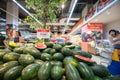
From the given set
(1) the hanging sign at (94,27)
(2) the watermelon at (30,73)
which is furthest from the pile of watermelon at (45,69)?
(1) the hanging sign at (94,27)

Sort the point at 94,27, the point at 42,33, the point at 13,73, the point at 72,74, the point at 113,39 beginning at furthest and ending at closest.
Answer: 1. the point at 94,27
2. the point at 113,39
3. the point at 42,33
4. the point at 13,73
5. the point at 72,74

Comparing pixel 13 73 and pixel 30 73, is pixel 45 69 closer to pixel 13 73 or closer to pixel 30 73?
pixel 30 73

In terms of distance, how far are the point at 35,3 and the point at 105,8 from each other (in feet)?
11.2

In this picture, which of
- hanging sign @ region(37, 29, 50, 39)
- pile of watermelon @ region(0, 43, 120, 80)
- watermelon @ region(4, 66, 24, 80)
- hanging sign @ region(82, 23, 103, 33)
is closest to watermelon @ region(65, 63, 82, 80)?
pile of watermelon @ region(0, 43, 120, 80)

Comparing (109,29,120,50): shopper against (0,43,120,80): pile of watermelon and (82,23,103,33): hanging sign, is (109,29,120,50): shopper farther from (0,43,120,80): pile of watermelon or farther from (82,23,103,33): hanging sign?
(82,23,103,33): hanging sign

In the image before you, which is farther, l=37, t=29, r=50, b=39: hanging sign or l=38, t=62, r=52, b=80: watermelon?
l=37, t=29, r=50, b=39: hanging sign

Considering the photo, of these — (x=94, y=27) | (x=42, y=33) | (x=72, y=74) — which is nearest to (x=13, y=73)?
(x=72, y=74)

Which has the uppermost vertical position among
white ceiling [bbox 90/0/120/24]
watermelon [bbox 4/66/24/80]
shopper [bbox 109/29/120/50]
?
white ceiling [bbox 90/0/120/24]

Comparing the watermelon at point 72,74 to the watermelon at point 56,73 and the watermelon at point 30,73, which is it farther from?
the watermelon at point 30,73

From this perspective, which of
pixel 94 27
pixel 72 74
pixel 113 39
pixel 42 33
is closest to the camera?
pixel 72 74

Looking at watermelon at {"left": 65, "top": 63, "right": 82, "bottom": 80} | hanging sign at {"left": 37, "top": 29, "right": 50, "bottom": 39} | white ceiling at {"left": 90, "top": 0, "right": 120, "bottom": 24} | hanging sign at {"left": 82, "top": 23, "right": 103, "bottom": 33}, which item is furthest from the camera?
hanging sign at {"left": 82, "top": 23, "right": 103, "bottom": 33}

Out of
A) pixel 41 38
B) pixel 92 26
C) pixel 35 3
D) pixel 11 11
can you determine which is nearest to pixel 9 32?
pixel 11 11

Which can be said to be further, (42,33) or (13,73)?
(42,33)

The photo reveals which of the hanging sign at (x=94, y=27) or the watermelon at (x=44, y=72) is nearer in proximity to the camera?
the watermelon at (x=44, y=72)
